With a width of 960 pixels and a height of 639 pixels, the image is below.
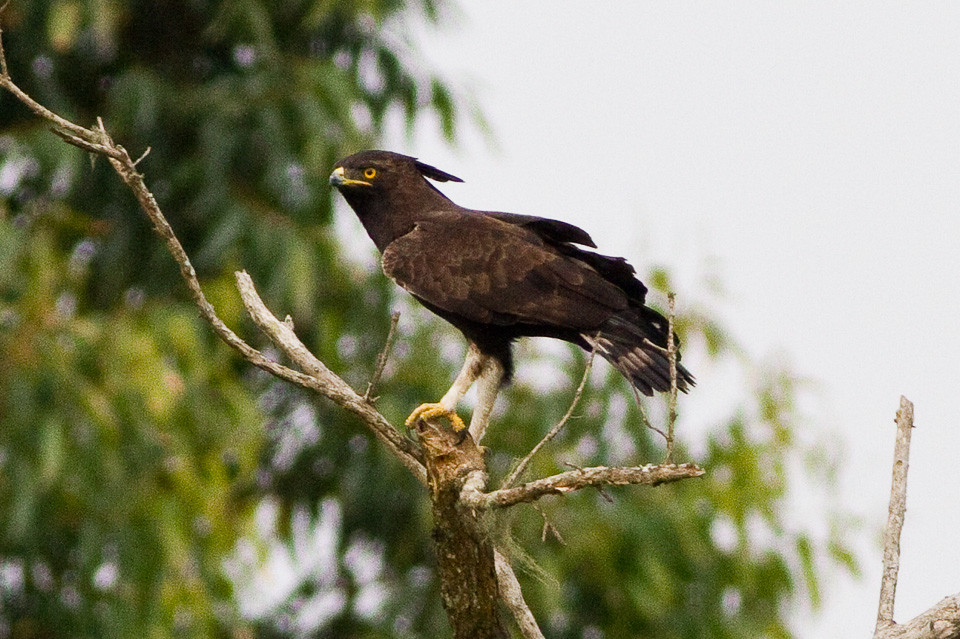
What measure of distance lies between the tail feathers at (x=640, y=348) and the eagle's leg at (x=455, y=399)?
497 mm

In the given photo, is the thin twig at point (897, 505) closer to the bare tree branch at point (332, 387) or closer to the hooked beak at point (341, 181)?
the bare tree branch at point (332, 387)

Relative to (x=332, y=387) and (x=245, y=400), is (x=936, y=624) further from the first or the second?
(x=245, y=400)

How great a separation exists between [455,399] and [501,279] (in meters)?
0.49

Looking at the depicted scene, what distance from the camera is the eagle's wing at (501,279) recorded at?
5203 mm

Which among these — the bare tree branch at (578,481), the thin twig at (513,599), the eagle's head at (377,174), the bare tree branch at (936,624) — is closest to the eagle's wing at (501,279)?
the eagle's head at (377,174)

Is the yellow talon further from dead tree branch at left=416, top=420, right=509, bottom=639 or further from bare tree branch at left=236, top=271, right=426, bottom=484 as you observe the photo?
dead tree branch at left=416, top=420, right=509, bottom=639

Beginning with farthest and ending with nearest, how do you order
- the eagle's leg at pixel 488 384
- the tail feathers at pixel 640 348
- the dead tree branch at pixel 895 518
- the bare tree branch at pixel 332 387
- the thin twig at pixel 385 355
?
the eagle's leg at pixel 488 384
the tail feathers at pixel 640 348
the bare tree branch at pixel 332 387
the thin twig at pixel 385 355
the dead tree branch at pixel 895 518

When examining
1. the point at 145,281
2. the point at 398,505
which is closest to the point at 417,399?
the point at 398,505

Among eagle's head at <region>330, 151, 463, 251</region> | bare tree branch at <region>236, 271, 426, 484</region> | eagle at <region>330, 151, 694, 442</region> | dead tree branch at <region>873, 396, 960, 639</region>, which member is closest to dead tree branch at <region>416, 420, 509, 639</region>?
bare tree branch at <region>236, 271, 426, 484</region>

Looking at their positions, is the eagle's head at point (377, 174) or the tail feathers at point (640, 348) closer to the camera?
the tail feathers at point (640, 348)

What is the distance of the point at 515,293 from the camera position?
529cm

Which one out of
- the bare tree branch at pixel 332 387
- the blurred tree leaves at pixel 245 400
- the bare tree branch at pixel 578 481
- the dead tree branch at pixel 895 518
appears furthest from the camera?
the blurred tree leaves at pixel 245 400

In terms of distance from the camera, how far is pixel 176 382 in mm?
8305

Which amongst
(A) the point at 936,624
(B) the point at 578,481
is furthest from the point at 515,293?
(A) the point at 936,624
